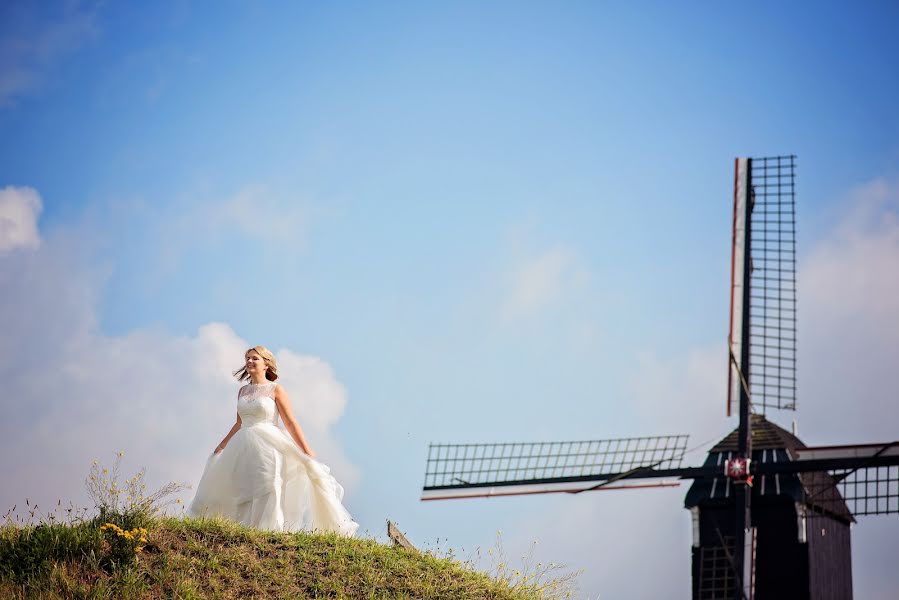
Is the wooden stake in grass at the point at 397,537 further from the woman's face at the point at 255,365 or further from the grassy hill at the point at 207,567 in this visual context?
the woman's face at the point at 255,365

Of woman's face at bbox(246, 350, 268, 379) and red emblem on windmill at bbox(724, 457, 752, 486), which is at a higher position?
red emblem on windmill at bbox(724, 457, 752, 486)

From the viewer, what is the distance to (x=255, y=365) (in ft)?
51.1

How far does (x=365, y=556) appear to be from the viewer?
15.0 meters

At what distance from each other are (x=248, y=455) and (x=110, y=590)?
2787 millimetres

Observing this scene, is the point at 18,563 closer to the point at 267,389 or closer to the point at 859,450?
the point at 267,389

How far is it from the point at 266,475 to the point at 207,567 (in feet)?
5.72

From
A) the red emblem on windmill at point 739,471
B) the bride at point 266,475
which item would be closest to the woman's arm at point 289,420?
the bride at point 266,475

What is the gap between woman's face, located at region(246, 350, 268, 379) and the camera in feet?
51.1

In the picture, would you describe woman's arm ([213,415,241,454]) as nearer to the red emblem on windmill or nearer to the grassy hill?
the grassy hill

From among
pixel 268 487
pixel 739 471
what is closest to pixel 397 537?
pixel 268 487

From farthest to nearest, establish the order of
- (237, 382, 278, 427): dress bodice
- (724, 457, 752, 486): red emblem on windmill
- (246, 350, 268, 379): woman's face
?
(724, 457, 752, 486): red emblem on windmill → (246, 350, 268, 379): woman's face → (237, 382, 278, 427): dress bodice

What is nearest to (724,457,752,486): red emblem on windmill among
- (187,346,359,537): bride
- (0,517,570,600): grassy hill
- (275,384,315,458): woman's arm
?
(0,517,570,600): grassy hill

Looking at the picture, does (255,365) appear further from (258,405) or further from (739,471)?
(739,471)

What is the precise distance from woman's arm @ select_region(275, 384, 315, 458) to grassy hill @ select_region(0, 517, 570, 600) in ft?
4.01
